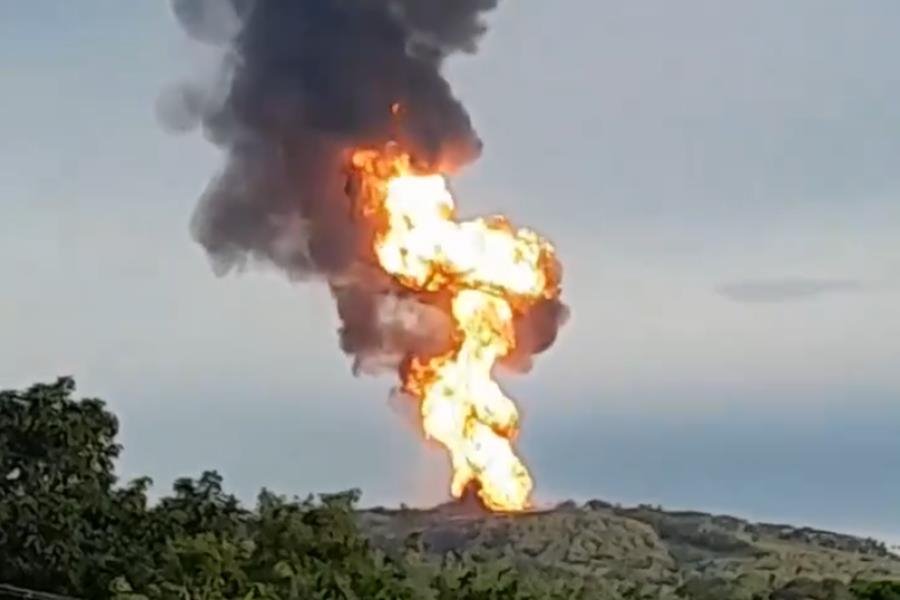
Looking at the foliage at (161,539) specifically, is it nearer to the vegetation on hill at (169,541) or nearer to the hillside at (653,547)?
the vegetation on hill at (169,541)

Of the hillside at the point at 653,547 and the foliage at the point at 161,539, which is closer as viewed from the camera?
the foliage at the point at 161,539

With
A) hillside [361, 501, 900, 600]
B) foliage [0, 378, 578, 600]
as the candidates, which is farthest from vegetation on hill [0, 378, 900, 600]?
hillside [361, 501, 900, 600]

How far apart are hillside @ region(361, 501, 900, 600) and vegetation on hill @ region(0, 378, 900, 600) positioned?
404 inches

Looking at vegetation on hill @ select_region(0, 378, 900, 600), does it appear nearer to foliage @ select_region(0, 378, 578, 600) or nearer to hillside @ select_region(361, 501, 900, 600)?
foliage @ select_region(0, 378, 578, 600)

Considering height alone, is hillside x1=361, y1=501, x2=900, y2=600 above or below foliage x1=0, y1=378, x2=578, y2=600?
above

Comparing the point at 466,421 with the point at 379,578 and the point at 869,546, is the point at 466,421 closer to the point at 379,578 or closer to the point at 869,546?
the point at 869,546

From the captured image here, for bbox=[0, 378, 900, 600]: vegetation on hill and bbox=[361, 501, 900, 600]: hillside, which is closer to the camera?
bbox=[0, 378, 900, 600]: vegetation on hill

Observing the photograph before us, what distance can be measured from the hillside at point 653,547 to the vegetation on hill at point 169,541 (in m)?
10.3

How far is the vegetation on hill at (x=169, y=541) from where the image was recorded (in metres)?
23.9

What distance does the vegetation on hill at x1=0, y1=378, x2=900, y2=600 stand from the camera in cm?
2391

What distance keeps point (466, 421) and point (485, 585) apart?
20110 mm

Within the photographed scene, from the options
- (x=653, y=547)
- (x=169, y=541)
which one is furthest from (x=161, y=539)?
(x=653, y=547)

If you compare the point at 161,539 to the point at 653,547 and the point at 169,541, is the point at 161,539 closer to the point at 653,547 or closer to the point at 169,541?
the point at 169,541

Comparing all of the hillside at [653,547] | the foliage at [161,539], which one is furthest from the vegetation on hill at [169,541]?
the hillside at [653,547]
